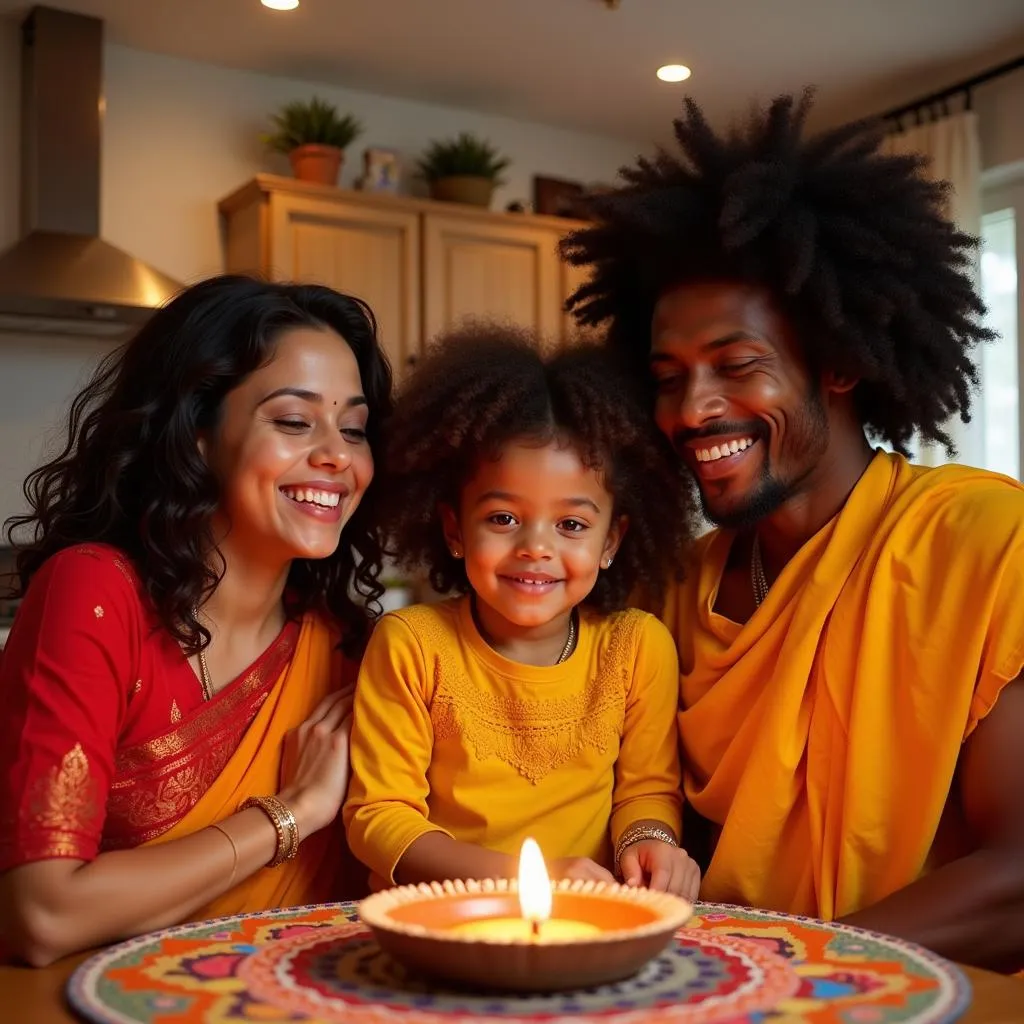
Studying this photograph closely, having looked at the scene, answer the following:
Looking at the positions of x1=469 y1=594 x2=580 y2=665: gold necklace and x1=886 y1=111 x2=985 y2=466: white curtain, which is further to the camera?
x1=886 y1=111 x2=985 y2=466: white curtain

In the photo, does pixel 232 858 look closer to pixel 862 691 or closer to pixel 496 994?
pixel 496 994

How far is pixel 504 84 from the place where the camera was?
17.6 feet

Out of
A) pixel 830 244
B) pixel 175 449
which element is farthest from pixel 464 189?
pixel 175 449

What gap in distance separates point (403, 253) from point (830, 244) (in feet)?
11.8

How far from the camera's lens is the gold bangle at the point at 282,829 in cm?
151

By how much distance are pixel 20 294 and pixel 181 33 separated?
4.14 feet

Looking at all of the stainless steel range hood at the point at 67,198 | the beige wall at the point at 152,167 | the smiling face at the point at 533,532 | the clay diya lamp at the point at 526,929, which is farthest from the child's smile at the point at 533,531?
the beige wall at the point at 152,167

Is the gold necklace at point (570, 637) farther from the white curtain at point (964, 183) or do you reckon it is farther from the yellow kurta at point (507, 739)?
the white curtain at point (964, 183)

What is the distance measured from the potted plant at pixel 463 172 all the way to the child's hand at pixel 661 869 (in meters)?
4.17

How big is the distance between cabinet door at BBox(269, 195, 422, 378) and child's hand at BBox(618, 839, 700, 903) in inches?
142

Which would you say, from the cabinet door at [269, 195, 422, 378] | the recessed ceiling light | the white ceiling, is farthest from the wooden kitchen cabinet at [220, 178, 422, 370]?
the recessed ceiling light

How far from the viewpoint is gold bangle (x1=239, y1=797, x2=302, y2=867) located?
4.96 ft

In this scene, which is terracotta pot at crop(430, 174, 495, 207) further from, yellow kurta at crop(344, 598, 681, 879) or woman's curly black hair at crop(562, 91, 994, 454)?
yellow kurta at crop(344, 598, 681, 879)

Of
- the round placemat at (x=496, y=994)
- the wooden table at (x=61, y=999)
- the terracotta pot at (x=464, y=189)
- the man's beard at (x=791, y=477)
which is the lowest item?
the wooden table at (x=61, y=999)
